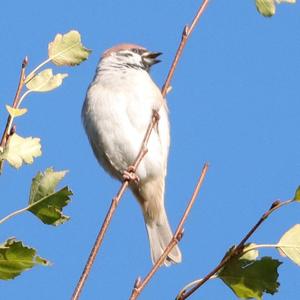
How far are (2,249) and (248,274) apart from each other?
65cm

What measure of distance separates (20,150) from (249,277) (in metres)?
0.67

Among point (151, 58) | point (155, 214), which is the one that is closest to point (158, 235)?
point (155, 214)

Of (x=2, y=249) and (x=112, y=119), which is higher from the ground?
(x=112, y=119)

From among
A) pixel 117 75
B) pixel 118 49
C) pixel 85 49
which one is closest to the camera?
pixel 85 49

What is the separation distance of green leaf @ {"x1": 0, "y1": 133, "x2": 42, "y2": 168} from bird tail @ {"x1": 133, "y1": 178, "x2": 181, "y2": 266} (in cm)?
397

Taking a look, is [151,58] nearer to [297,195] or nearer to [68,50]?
[68,50]

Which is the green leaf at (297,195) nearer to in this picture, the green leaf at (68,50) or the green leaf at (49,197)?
the green leaf at (49,197)

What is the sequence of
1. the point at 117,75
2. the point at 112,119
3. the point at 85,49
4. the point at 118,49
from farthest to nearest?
1. the point at 118,49
2. the point at 117,75
3. the point at 112,119
4. the point at 85,49

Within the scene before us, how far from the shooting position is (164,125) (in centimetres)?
530

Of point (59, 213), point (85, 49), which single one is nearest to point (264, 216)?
point (59, 213)

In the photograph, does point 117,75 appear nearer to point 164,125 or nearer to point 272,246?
point 164,125

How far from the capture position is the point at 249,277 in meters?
1.77

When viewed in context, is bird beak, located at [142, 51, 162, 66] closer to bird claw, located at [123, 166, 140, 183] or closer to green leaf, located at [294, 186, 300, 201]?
bird claw, located at [123, 166, 140, 183]

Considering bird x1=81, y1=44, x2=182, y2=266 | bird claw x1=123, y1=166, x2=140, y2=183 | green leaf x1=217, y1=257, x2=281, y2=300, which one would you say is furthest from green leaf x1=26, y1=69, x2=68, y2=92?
bird x1=81, y1=44, x2=182, y2=266
